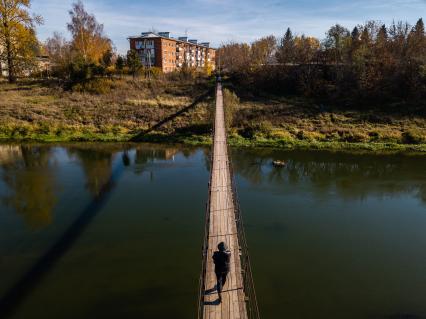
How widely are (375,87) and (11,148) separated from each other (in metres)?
36.4

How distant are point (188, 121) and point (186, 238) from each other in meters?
21.0

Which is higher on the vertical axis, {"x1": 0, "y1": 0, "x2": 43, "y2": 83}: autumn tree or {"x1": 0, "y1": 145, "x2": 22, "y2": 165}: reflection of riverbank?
{"x1": 0, "y1": 0, "x2": 43, "y2": 83}: autumn tree

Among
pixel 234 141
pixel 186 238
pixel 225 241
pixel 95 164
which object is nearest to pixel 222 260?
pixel 225 241

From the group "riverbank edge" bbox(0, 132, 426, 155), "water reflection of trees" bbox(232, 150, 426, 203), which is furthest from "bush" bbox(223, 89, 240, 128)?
A: "water reflection of trees" bbox(232, 150, 426, 203)

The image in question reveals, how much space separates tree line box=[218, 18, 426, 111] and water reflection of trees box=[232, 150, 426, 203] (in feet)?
44.9

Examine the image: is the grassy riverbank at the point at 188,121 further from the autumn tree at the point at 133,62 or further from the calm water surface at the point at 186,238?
the calm water surface at the point at 186,238

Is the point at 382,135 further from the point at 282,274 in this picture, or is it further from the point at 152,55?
the point at 152,55

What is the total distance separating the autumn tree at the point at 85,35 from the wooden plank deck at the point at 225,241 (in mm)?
34510

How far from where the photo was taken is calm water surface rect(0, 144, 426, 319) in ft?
31.8

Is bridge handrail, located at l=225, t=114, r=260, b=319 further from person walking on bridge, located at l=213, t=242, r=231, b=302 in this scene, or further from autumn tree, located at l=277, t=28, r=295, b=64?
autumn tree, located at l=277, t=28, r=295, b=64

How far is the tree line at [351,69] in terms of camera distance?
122 ft

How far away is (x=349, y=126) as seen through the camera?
32.0 metres

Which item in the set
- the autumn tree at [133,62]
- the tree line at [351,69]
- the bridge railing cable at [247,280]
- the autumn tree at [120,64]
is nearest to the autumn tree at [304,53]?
the tree line at [351,69]

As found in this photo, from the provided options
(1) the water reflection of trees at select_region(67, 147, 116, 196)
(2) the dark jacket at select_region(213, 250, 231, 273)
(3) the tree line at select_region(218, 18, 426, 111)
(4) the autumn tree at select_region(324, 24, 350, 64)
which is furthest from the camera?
(4) the autumn tree at select_region(324, 24, 350, 64)
